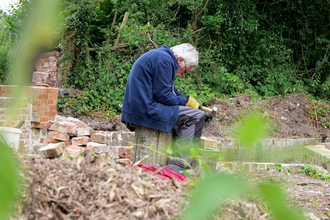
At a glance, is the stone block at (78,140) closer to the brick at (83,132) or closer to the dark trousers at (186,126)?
the brick at (83,132)

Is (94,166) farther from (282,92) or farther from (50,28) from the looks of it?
(282,92)

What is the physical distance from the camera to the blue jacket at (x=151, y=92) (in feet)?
9.10

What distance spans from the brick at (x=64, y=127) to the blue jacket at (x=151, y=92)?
70.4 inches

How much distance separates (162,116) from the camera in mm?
2785

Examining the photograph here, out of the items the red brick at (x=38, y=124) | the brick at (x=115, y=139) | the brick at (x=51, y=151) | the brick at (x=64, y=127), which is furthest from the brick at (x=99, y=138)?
the brick at (x=51, y=151)

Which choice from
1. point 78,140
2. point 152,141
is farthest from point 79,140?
point 152,141

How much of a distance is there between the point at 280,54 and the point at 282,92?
1429 millimetres

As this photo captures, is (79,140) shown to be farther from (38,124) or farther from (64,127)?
(38,124)

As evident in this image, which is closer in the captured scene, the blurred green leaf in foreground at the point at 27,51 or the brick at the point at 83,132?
the blurred green leaf in foreground at the point at 27,51

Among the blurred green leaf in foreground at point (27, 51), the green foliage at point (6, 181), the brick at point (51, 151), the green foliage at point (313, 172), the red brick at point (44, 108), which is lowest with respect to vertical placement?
the green foliage at point (313, 172)

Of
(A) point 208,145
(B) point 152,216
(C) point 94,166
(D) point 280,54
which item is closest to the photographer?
(B) point 152,216

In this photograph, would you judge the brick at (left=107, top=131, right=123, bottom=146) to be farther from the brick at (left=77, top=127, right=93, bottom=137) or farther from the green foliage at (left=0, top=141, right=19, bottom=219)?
the green foliage at (left=0, top=141, right=19, bottom=219)

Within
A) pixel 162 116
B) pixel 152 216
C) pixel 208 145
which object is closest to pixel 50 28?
pixel 152 216

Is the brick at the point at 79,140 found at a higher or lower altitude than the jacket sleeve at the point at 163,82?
lower
